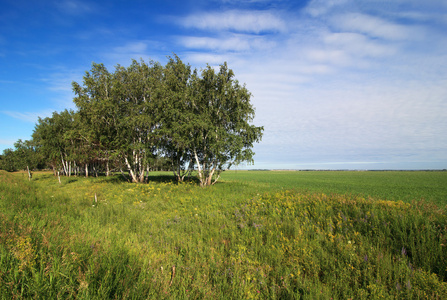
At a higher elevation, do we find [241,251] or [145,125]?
[145,125]

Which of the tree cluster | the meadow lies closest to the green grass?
the meadow

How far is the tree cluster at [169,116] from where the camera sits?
2183cm

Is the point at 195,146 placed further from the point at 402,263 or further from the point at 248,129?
the point at 402,263

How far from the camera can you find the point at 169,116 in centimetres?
2281

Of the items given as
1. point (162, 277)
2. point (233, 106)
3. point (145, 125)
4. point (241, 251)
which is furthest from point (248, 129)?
point (162, 277)

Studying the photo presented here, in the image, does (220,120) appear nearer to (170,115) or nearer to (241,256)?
(170,115)

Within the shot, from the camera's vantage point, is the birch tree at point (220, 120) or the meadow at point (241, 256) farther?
the birch tree at point (220, 120)

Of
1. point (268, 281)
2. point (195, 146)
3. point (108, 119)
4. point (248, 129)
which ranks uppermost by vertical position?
point (108, 119)

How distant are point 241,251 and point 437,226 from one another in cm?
672

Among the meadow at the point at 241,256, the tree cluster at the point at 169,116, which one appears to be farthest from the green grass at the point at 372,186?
the tree cluster at the point at 169,116

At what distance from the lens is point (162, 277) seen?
13.2 ft

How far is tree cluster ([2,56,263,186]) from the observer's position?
859 inches

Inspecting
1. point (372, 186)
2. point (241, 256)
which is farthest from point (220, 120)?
point (372, 186)

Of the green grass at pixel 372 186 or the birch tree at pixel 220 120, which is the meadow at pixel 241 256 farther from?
the birch tree at pixel 220 120
